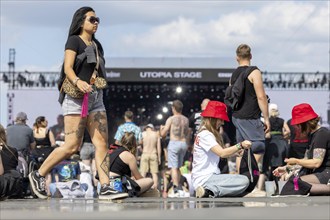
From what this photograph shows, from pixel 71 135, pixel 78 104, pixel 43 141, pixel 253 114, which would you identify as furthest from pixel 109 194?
pixel 43 141

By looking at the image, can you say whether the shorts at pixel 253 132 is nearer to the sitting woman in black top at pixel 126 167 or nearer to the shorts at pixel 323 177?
the shorts at pixel 323 177

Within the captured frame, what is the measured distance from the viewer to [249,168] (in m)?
9.25

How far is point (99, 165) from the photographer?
7.79 metres

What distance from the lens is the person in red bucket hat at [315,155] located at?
8914 mm

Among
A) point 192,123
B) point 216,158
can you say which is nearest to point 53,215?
point 216,158

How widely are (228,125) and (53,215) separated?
25455mm

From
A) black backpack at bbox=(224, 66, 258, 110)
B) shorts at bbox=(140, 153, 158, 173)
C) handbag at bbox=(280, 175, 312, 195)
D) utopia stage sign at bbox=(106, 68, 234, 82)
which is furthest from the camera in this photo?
utopia stage sign at bbox=(106, 68, 234, 82)

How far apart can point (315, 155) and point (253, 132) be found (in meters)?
1.00

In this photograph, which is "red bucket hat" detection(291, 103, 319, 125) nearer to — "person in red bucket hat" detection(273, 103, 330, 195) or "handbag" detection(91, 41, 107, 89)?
"person in red bucket hat" detection(273, 103, 330, 195)

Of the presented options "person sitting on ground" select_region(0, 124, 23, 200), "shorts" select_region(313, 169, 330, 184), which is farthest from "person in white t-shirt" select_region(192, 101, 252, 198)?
"person sitting on ground" select_region(0, 124, 23, 200)

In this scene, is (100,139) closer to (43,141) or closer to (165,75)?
(43,141)

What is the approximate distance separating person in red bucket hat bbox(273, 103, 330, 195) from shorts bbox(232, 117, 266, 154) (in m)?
0.69

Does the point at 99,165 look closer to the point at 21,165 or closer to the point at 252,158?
the point at 252,158

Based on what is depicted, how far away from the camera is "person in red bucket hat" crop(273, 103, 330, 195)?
8.91 metres
